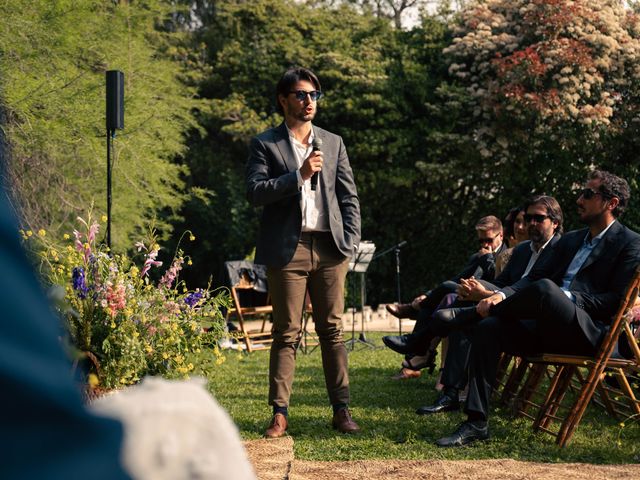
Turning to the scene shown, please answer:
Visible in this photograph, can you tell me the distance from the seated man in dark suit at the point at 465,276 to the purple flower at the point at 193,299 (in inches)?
88.9

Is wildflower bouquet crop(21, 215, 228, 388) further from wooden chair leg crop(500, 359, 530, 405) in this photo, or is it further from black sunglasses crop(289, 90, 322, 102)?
wooden chair leg crop(500, 359, 530, 405)

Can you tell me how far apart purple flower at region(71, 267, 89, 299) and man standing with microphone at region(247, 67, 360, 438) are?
43.6 inches

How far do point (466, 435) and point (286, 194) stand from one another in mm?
1583

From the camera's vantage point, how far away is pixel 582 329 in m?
4.35

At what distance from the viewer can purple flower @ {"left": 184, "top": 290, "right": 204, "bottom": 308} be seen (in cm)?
445

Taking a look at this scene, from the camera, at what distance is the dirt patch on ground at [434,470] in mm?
3717

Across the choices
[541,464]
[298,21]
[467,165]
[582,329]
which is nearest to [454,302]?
[582,329]

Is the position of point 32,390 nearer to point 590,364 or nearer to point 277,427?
point 590,364

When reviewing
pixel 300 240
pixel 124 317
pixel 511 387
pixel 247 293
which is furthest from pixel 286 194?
pixel 247 293

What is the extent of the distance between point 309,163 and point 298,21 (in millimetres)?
13621

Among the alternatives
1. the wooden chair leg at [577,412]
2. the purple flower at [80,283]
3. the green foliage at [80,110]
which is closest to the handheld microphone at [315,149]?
the purple flower at [80,283]

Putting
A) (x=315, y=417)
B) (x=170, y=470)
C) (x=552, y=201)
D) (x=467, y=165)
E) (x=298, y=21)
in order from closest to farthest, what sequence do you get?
(x=170, y=470), (x=315, y=417), (x=552, y=201), (x=467, y=165), (x=298, y=21)

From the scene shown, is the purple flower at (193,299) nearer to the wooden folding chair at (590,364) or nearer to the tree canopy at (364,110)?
the wooden folding chair at (590,364)

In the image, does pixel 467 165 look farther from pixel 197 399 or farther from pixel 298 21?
pixel 197 399
